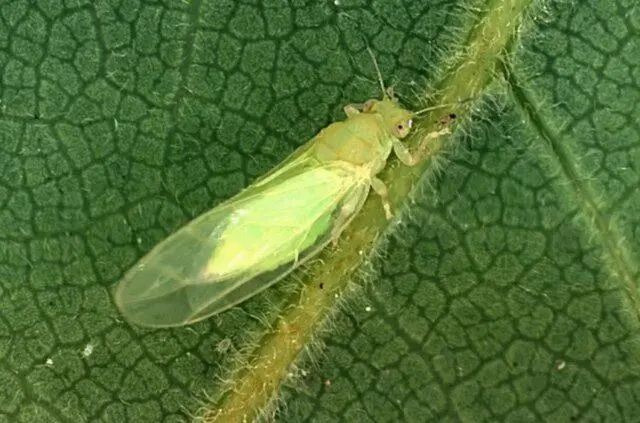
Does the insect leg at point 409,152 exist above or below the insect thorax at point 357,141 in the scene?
above

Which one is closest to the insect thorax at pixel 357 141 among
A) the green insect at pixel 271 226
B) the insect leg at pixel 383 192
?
the green insect at pixel 271 226

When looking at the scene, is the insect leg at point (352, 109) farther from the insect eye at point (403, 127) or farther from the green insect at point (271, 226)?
the insect eye at point (403, 127)

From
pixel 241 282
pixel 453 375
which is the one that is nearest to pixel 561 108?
pixel 453 375

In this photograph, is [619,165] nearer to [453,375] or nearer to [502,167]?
[502,167]

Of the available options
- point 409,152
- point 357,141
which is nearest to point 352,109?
point 357,141

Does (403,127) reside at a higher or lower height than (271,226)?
higher

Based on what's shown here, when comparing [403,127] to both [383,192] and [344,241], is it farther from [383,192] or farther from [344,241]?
[344,241]
